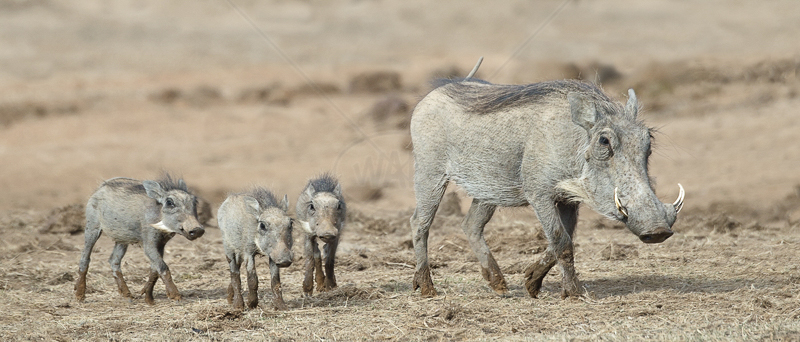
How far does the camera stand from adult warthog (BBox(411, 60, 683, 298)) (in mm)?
6094

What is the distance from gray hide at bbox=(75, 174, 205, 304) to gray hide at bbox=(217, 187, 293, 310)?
0.27 m

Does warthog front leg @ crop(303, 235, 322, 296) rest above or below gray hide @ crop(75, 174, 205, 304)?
below

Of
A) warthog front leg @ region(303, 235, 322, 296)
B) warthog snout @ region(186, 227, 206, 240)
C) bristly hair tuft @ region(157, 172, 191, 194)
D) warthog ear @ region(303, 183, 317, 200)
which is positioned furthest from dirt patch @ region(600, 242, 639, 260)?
bristly hair tuft @ region(157, 172, 191, 194)

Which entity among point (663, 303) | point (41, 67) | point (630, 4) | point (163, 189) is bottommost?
point (663, 303)

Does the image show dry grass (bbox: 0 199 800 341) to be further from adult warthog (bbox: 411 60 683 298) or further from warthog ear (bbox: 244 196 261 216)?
warthog ear (bbox: 244 196 261 216)

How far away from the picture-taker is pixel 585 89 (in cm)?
660

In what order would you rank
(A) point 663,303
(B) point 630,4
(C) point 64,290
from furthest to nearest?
(B) point 630,4, (C) point 64,290, (A) point 663,303

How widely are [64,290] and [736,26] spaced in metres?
31.1

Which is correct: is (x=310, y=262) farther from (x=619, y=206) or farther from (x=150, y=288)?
(x=619, y=206)

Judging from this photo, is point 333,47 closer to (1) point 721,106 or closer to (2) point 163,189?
(1) point 721,106

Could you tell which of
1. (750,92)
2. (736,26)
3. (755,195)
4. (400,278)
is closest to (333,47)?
(736,26)

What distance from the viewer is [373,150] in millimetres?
18078

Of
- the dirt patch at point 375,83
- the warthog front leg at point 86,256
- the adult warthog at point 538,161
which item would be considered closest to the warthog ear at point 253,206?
the adult warthog at point 538,161

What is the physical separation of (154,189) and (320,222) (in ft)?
4.60
